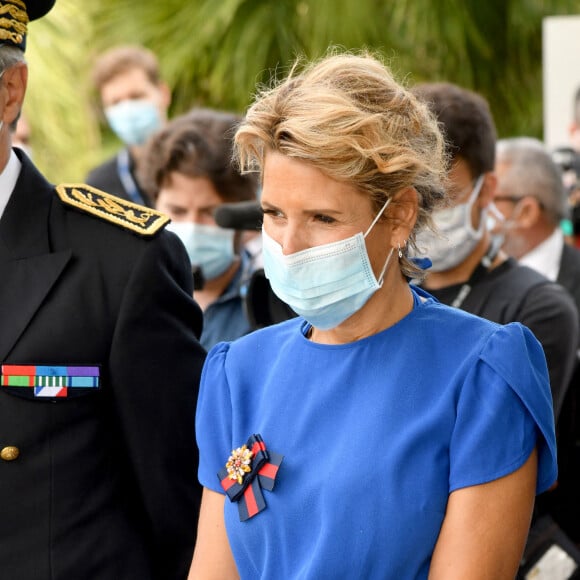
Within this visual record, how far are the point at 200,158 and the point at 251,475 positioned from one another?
2093 mm

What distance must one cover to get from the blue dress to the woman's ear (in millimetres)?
139

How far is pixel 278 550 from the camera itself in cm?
237

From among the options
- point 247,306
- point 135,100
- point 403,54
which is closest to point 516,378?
point 247,306

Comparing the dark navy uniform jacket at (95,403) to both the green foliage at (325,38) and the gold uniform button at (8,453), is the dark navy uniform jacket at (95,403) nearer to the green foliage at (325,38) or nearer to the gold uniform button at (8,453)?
the gold uniform button at (8,453)

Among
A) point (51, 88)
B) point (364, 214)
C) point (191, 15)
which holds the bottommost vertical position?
point (51, 88)

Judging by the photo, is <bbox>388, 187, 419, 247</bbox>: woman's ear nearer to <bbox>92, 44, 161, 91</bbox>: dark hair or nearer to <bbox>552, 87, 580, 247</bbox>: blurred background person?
<bbox>552, 87, 580, 247</bbox>: blurred background person

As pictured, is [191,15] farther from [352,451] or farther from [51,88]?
[352,451]

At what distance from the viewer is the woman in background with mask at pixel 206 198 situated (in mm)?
4199

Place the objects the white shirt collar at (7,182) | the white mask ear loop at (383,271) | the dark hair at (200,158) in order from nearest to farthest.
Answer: the white mask ear loop at (383,271) < the white shirt collar at (7,182) < the dark hair at (200,158)

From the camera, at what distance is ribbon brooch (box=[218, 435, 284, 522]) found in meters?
2.38

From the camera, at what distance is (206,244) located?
4.22 meters

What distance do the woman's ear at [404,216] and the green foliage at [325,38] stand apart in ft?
16.3

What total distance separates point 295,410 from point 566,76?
15.2 ft

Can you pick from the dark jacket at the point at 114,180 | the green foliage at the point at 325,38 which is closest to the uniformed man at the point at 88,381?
the dark jacket at the point at 114,180
